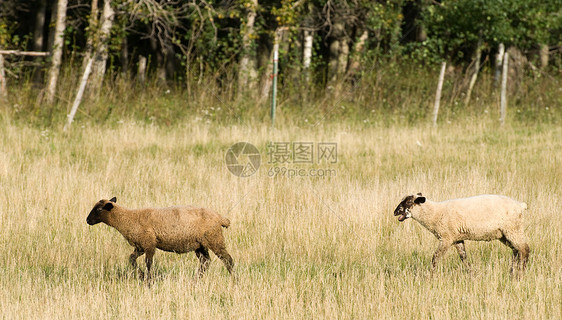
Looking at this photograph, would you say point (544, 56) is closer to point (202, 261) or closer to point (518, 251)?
point (518, 251)

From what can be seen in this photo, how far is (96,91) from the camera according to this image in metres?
16.8

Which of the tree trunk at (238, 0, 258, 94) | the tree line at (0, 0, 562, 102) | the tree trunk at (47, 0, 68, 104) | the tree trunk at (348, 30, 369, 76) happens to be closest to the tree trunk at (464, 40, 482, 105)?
the tree line at (0, 0, 562, 102)

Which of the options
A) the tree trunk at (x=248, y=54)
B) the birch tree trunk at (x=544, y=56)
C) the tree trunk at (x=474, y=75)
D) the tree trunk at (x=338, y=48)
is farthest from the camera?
the birch tree trunk at (x=544, y=56)

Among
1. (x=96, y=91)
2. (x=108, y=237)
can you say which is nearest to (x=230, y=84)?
(x=96, y=91)

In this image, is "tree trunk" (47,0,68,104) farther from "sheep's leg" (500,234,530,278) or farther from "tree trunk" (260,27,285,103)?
"sheep's leg" (500,234,530,278)

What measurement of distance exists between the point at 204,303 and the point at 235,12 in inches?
521

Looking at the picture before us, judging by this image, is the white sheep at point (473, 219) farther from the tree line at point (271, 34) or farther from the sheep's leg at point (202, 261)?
the tree line at point (271, 34)

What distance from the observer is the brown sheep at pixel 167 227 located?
597cm

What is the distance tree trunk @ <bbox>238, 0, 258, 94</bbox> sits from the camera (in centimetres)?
1805

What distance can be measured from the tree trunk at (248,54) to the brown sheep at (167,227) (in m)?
11.9

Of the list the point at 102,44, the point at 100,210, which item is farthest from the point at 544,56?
the point at 100,210

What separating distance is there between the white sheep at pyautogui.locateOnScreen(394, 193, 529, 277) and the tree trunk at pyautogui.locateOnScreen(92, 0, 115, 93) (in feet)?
39.8

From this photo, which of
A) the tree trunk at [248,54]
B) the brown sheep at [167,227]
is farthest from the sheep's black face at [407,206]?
the tree trunk at [248,54]

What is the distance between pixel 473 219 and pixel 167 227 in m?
2.80
